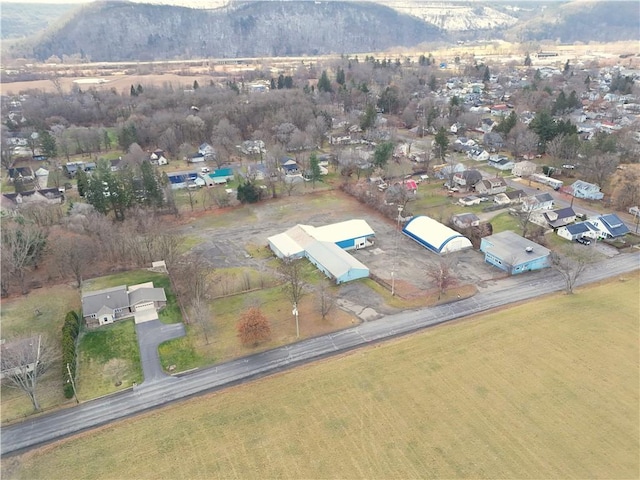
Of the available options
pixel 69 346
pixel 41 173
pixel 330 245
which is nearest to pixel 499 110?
pixel 330 245

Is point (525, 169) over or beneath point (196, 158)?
over

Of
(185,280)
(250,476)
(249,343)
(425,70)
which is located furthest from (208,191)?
(425,70)

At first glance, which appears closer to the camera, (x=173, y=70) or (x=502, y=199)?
(x=502, y=199)

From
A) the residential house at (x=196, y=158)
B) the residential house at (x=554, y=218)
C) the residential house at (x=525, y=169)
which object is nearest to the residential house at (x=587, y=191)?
the residential house at (x=525, y=169)

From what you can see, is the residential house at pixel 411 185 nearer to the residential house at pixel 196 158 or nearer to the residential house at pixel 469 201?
the residential house at pixel 469 201

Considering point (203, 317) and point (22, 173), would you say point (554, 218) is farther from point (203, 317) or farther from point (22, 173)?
point (22, 173)

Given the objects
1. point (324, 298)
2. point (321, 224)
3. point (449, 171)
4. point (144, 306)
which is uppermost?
point (449, 171)

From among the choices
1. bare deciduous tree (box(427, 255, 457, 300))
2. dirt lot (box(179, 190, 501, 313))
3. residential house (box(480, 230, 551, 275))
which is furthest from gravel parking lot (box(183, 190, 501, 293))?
residential house (box(480, 230, 551, 275))

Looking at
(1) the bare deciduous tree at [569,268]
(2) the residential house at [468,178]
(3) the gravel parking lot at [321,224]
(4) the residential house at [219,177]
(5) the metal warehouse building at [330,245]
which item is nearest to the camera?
(1) the bare deciduous tree at [569,268]
